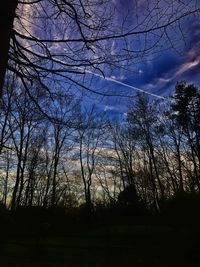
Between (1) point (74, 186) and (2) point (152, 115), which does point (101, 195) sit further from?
(2) point (152, 115)

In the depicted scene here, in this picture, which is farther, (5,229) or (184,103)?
(184,103)

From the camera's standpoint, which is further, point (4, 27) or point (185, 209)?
point (185, 209)

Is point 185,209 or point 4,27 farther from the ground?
point 185,209

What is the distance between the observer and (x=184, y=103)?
25.6 metres

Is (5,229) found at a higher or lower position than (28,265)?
higher

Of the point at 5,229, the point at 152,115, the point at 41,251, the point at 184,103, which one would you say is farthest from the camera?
the point at 152,115

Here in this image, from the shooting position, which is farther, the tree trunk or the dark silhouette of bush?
the dark silhouette of bush

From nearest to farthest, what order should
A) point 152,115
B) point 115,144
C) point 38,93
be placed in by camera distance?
point 38,93 < point 152,115 < point 115,144

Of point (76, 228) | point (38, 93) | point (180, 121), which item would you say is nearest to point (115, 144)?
point (180, 121)

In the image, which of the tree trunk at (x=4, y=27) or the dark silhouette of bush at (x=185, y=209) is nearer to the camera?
the tree trunk at (x=4, y=27)

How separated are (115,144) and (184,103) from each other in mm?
10052

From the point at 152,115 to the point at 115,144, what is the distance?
666 centimetres

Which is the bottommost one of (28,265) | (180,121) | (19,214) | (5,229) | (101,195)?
(28,265)

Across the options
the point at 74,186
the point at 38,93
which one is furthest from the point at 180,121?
the point at 38,93
